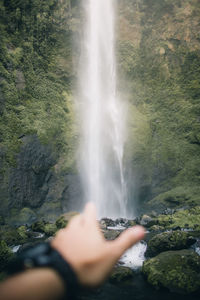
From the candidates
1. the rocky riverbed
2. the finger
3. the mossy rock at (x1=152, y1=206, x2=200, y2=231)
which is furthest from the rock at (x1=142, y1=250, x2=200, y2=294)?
the mossy rock at (x1=152, y1=206, x2=200, y2=231)

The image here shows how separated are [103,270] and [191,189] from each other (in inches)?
866

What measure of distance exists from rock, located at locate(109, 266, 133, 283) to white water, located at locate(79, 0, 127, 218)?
14.2 m

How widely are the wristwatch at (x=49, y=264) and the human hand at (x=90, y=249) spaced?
0.03 meters

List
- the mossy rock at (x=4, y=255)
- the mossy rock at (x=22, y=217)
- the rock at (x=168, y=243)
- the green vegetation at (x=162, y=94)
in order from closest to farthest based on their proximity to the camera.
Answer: the mossy rock at (x=4, y=255), the rock at (x=168, y=243), the mossy rock at (x=22, y=217), the green vegetation at (x=162, y=94)

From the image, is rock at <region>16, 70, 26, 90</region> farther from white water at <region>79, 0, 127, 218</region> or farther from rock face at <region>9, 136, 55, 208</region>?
white water at <region>79, 0, 127, 218</region>

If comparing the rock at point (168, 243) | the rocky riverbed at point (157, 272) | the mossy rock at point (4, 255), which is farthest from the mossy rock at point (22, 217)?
the rock at point (168, 243)

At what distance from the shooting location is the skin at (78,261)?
0.67 meters

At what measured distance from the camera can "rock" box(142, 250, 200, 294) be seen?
221 inches

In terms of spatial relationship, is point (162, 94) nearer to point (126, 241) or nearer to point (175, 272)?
point (175, 272)

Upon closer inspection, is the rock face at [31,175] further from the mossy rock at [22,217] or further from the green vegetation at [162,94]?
the green vegetation at [162,94]

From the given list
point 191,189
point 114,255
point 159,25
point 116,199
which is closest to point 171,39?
point 159,25

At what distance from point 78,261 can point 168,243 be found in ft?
26.1

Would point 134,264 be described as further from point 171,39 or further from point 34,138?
point 171,39

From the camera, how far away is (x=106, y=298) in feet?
17.5
